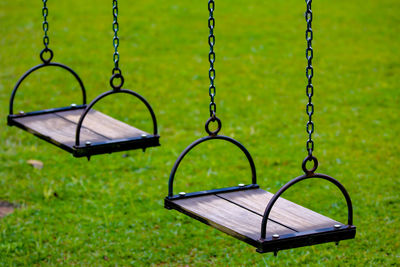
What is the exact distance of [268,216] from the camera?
4195 millimetres

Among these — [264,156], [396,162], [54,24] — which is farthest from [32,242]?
[54,24]

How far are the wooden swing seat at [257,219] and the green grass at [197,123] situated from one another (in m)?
1.55

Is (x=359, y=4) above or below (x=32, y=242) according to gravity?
above

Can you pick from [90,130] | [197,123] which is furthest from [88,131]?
[197,123]

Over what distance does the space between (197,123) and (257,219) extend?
5471mm

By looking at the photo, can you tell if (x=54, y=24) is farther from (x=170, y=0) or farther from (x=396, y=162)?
(x=396, y=162)

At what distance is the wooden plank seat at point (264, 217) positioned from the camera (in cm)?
402

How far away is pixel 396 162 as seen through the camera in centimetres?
829

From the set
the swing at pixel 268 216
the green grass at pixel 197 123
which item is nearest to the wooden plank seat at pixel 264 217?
the swing at pixel 268 216

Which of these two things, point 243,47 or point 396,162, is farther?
point 243,47

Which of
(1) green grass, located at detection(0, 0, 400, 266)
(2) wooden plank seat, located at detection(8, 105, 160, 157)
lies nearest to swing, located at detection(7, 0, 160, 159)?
(2) wooden plank seat, located at detection(8, 105, 160, 157)

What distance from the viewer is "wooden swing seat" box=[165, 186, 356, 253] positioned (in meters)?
4.04

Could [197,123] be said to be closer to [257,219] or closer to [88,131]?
[88,131]

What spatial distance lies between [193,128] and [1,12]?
8707mm
